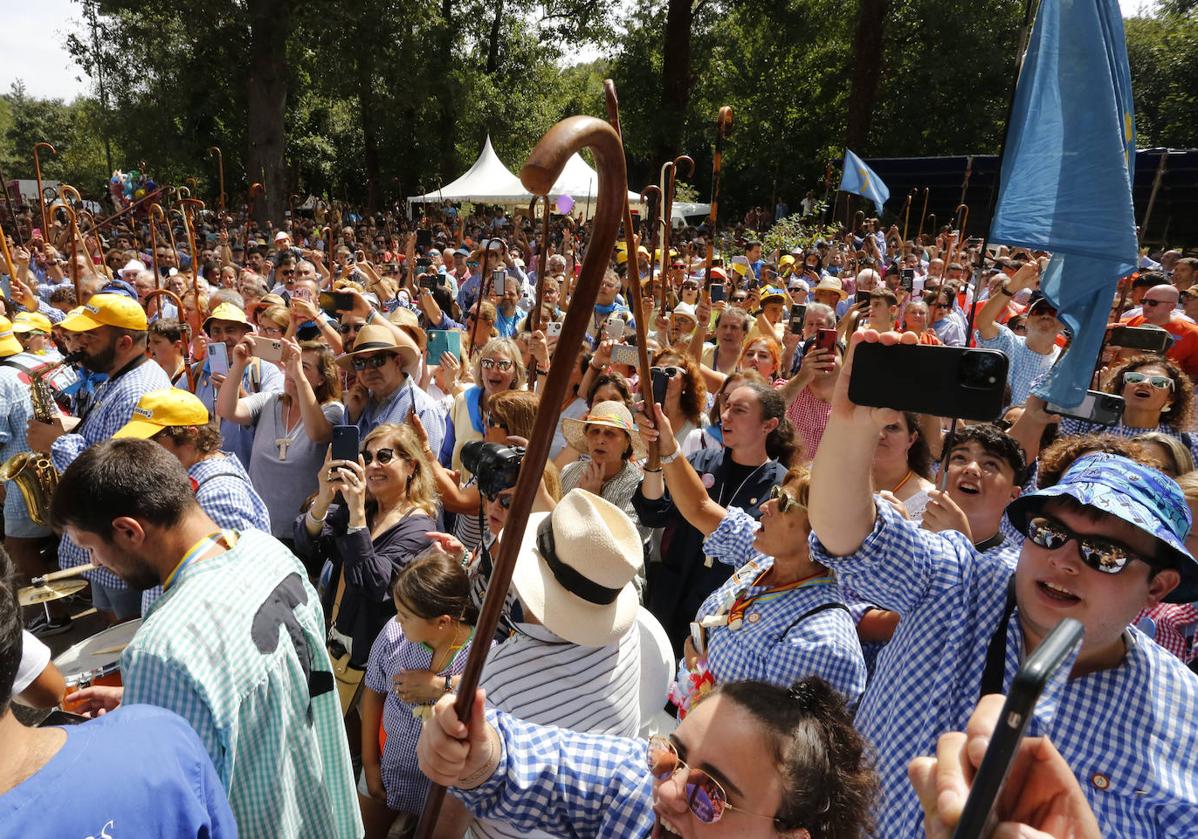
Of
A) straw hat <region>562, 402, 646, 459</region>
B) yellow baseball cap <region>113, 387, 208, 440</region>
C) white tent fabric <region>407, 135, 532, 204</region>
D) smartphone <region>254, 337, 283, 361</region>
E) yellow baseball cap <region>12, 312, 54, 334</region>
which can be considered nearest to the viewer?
yellow baseball cap <region>113, 387, 208, 440</region>

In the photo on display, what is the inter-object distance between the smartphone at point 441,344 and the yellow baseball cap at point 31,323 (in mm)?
2923

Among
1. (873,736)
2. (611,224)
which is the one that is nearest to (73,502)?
(611,224)

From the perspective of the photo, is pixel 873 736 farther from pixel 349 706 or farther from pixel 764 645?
pixel 349 706

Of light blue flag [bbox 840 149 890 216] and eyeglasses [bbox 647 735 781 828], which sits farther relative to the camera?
light blue flag [bbox 840 149 890 216]

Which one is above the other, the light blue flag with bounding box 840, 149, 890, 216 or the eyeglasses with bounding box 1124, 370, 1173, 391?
the light blue flag with bounding box 840, 149, 890, 216

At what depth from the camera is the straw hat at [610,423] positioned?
343 cm

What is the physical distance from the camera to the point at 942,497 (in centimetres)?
214

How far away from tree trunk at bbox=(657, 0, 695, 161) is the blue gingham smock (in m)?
22.4

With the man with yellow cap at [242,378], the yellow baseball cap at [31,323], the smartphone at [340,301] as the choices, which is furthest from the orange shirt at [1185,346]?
the yellow baseball cap at [31,323]

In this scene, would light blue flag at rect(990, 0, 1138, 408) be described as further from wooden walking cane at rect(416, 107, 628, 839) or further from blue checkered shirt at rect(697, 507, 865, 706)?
wooden walking cane at rect(416, 107, 628, 839)

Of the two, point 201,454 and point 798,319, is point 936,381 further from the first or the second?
point 798,319

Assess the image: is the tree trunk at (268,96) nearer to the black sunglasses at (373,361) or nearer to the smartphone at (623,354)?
the black sunglasses at (373,361)

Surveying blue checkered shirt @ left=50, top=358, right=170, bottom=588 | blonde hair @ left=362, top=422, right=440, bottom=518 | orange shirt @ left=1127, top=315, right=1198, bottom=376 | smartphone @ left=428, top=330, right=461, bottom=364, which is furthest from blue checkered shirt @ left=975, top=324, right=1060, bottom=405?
blue checkered shirt @ left=50, top=358, right=170, bottom=588

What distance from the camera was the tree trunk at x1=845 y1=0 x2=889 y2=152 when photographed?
69.0ft
